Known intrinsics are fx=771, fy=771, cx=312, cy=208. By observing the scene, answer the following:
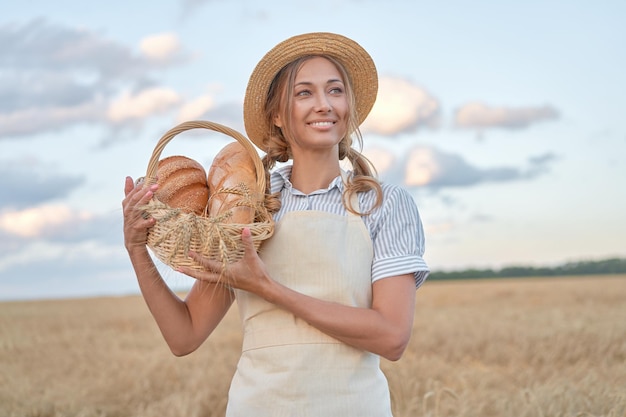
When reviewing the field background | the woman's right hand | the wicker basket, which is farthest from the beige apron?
the field background

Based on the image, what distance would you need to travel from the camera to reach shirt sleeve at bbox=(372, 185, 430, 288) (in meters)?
2.40

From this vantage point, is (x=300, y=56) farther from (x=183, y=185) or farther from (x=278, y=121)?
(x=183, y=185)

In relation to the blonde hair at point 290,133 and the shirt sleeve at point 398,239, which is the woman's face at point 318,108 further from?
the shirt sleeve at point 398,239

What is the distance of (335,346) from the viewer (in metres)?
2.39

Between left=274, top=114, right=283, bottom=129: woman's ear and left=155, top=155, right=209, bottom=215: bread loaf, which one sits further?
left=274, top=114, right=283, bottom=129: woman's ear

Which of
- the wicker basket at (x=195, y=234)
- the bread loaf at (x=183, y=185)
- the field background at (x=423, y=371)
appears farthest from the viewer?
the field background at (x=423, y=371)

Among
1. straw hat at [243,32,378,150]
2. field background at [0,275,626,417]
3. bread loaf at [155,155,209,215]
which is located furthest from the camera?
field background at [0,275,626,417]

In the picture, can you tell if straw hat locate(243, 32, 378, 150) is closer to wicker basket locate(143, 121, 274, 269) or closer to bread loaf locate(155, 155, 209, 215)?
bread loaf locate(155, 155, 209, 215)

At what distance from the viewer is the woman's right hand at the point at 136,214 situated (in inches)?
93.9

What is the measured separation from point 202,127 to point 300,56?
427mm

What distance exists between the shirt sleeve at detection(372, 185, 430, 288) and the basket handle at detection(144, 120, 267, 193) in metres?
0.41

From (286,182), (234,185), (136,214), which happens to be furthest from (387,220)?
(136,214)

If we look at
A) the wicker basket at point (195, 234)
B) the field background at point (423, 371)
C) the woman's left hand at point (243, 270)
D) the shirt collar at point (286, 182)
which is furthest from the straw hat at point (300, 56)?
the field background at point (423, 371)

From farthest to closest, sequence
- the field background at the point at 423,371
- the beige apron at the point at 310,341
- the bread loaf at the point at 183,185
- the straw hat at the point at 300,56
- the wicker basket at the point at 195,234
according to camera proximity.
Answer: the field background at the point at 423,371, the straw hat at the point at 300,56, the bread loaf at the point at 183,185, the beige apron at the point at 310,341, the wicker basket at the point at 195,234
